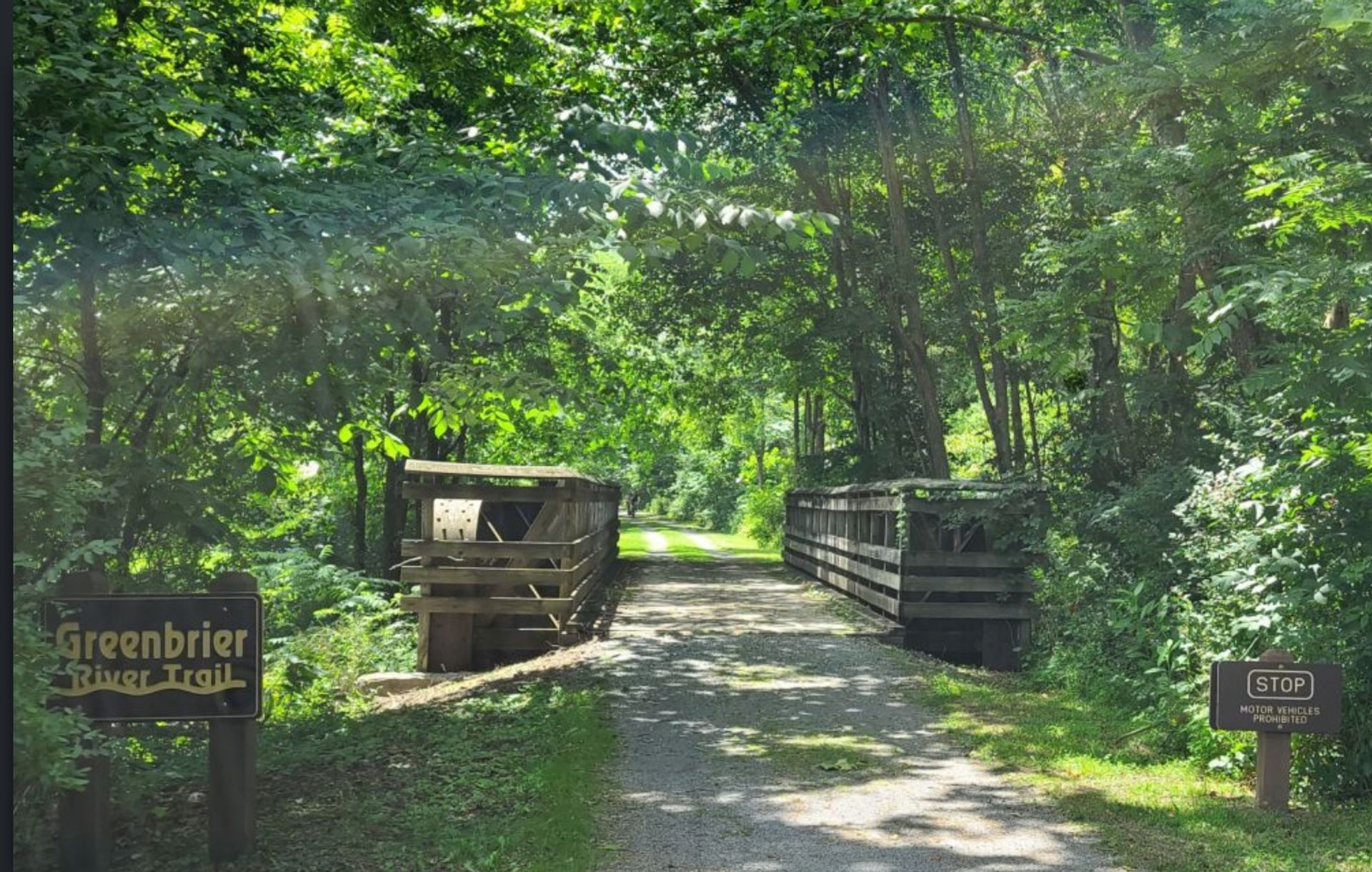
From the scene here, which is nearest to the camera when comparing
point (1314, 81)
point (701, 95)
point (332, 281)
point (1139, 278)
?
point (332, 281)

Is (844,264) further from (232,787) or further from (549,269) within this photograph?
(232,787)

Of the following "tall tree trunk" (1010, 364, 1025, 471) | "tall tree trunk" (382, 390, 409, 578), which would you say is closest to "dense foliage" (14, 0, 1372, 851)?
"tall tree trunk" (1010, 364, 1025, 471)

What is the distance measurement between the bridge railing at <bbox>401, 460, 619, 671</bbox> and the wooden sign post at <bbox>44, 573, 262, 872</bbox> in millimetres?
5501

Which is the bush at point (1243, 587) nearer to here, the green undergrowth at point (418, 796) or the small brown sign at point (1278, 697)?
the small brown sign at point (1278, 697)

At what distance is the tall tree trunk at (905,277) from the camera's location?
54.4 ft

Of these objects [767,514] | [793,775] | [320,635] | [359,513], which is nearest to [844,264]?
[359,513]

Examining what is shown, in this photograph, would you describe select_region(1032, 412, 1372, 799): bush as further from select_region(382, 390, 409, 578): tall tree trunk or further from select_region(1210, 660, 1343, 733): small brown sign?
select_region(382, 390, 409, 578): tall tree trunk

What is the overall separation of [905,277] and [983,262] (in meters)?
1.81

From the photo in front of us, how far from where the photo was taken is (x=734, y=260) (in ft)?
18.5

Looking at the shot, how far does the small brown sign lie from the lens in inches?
231

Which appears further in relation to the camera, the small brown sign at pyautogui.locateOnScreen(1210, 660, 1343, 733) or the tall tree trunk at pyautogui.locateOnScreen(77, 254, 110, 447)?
the tall tree trunk at pyautogui.locateOnScreen(77, 254, 110, 447)

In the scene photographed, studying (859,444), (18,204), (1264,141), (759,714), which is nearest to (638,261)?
(18,204)

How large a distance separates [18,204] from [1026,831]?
5.05 meters

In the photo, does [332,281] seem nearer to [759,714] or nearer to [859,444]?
[759,714]
